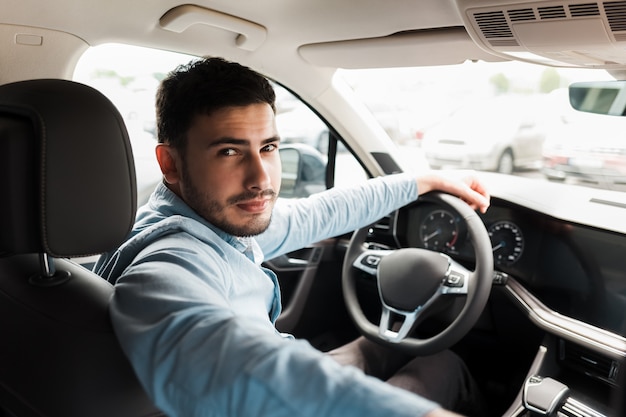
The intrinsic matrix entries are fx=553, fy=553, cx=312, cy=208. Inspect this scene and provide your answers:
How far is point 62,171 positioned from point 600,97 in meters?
1.88

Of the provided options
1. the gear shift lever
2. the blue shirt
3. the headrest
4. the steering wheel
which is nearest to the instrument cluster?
the steering wheel

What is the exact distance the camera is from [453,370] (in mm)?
2264

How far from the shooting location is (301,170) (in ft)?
10.9

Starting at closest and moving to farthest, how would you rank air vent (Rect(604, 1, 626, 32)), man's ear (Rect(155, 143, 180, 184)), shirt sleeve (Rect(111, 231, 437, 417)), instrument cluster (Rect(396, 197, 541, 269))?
shirt sleeve (Rect(111, 231, 437, 417))
air vent (Rect(604, 1, 626, 32))
man's ear (Rect(155, 143, 180, 184))
instrument cluster (Rect(396, 197, 541, 269))

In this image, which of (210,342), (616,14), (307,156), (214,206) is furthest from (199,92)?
(307,156)

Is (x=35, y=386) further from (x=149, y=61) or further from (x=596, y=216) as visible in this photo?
(x=596, y=216)

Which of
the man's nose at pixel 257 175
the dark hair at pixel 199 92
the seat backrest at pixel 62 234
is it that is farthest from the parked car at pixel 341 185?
the man's nose at pixel 257 175

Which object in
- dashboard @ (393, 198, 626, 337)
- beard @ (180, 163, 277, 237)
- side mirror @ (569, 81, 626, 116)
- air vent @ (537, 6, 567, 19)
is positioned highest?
air vent @ (537, 6, 567, 19)

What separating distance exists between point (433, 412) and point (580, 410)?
4.32 ft

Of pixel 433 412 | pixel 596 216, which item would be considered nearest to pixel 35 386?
pixel 433 412

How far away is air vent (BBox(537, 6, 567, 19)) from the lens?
1431mm

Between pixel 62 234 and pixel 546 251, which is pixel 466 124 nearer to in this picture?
pixel 546 251

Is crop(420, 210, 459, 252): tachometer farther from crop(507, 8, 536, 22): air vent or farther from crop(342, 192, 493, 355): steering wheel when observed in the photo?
crop(507, 8, 536, 22): air vent

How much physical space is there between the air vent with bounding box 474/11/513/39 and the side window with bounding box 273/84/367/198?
1314 mm
